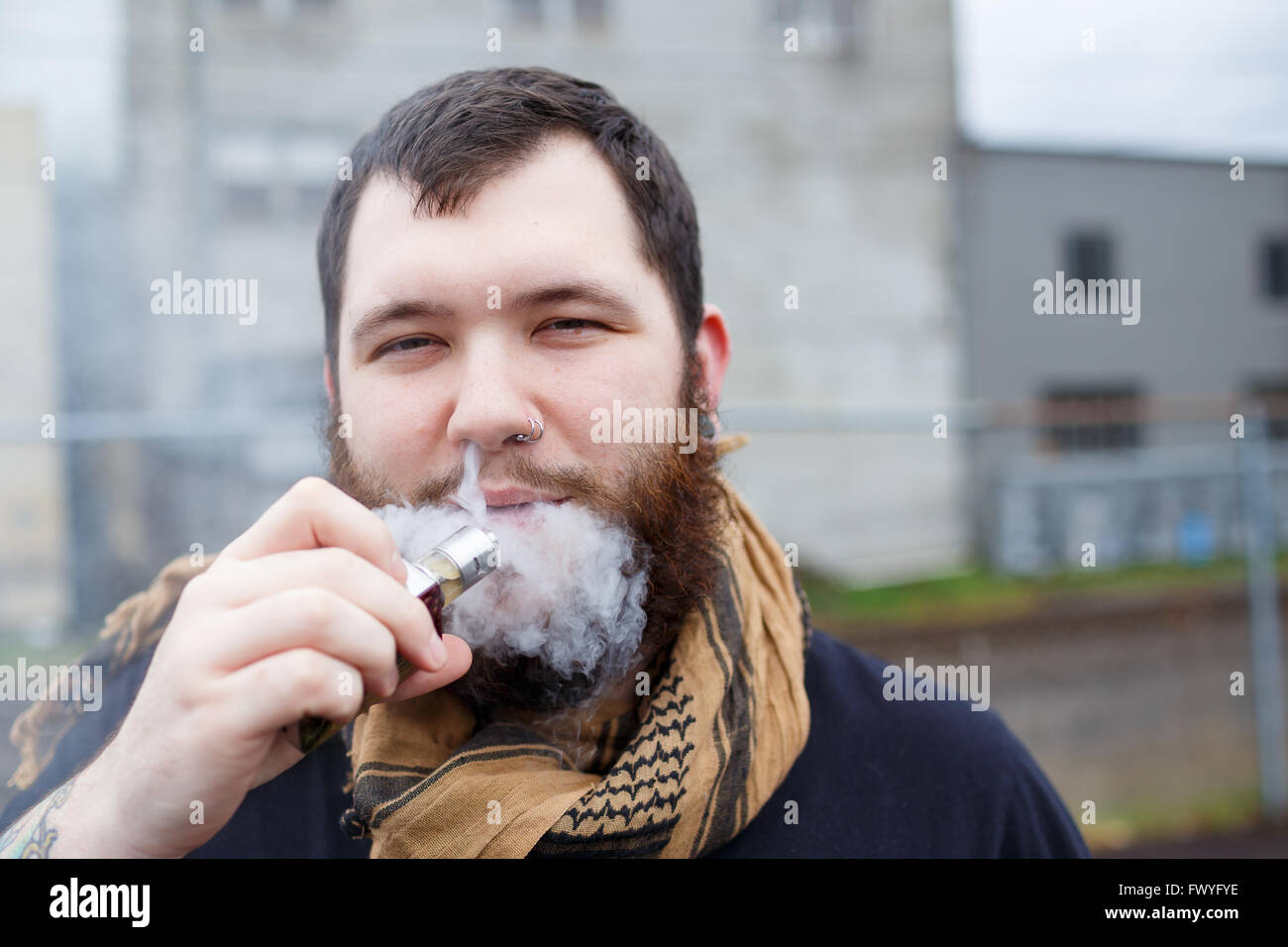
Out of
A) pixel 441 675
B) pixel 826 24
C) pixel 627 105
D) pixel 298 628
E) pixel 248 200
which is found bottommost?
pixel 441 675

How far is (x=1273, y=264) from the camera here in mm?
16531

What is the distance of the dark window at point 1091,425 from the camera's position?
22.5 feet

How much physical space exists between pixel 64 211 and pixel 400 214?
23.7 ft

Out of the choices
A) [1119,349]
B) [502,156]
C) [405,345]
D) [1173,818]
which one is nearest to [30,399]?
[405,345]

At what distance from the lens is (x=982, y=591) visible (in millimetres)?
7039

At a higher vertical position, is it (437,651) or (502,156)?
(502,156)

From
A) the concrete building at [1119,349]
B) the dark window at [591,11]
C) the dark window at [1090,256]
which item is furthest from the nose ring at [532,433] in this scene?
the dark window at [1090,256]

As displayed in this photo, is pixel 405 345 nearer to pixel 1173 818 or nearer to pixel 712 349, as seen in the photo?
pixel 712 349

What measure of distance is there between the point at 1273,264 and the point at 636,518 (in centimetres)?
1944

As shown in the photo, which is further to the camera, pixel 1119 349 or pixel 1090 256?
pixel 1119 349

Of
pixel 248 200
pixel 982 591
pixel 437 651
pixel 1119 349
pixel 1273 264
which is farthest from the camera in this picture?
pixel 1273 264

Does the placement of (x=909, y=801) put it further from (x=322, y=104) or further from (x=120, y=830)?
(x=322, y=104)

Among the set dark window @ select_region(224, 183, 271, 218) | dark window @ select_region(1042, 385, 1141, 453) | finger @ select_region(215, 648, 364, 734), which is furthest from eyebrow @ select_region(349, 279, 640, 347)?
dark window @ select_region(224, 183, 271, 218)

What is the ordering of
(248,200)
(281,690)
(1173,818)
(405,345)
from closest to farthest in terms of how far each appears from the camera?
(281,690) < (405,345) < (1173,818) < (248,200)
